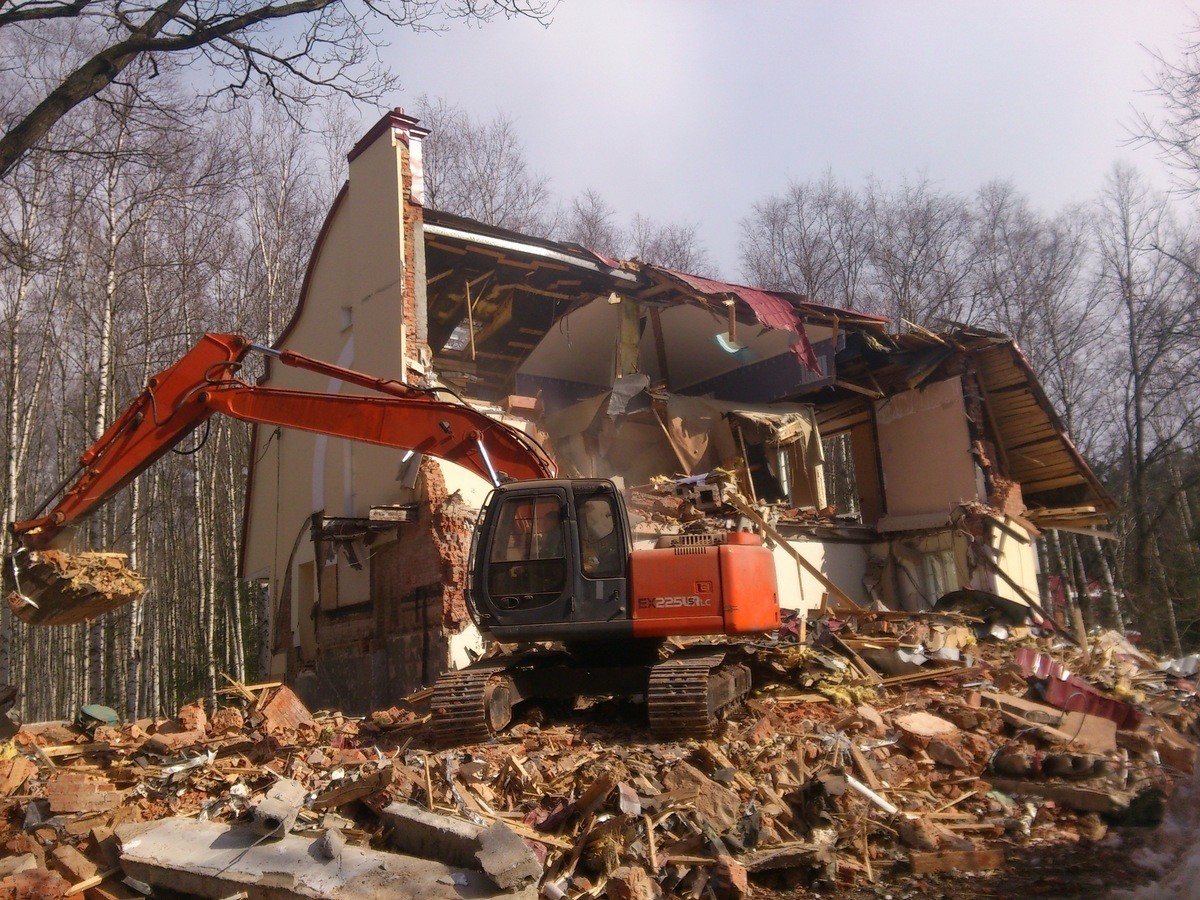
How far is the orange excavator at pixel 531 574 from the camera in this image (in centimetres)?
827

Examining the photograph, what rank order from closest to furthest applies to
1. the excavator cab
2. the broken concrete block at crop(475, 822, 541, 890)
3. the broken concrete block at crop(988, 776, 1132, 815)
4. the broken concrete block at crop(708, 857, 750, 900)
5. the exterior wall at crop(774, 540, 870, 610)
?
the broken concrete block at crop(475, 822, 541, 890) < the broken concrete block at crop(708, 857, 750, 900) < the broken concrete block at crop(988, 776, 1132, 815) < the excavator cab < the exterior wall at crop(774, 540, 870, 610)

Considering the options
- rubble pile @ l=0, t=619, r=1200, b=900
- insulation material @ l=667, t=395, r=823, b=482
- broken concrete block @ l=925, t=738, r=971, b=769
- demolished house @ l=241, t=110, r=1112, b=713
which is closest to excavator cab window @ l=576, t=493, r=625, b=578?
rubble pile @ l=0, t=619, r=1200, b=900

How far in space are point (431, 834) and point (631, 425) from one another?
473 inches

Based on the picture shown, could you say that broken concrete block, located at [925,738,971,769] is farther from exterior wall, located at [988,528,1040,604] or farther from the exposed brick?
exterior wall, located at [988,528,1040,604]

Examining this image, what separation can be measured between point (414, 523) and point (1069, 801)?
8.80 meters

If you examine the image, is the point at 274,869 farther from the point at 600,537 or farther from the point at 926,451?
the point at 926,451

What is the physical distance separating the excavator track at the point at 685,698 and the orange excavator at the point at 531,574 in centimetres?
1

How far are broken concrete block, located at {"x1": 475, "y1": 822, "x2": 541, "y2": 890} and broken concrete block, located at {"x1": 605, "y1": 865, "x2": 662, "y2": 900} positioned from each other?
430mm

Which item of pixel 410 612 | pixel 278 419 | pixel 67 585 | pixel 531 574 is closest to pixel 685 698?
pixel 531 574

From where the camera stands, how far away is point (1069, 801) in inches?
270

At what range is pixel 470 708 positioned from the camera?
320 inches

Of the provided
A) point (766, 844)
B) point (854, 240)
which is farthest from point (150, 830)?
point (854, 240)

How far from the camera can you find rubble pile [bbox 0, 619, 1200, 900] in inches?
228

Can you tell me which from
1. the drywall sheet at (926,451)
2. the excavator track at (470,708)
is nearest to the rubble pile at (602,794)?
the excavator track at (470,708)
